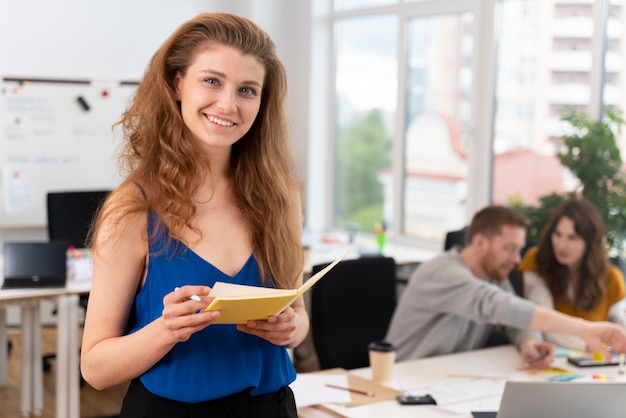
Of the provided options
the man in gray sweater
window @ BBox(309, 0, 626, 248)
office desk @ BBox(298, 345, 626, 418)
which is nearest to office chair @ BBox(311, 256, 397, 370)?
the man in gray sweater

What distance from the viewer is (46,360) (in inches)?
213

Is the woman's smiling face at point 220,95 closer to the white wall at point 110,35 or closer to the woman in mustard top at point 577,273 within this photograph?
the woman in mustard top at point 577,273

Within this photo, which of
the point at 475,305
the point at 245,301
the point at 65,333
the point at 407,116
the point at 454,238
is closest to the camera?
the point at 245,301

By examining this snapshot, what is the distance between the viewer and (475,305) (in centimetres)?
307

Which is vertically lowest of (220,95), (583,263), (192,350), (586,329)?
(586,329)

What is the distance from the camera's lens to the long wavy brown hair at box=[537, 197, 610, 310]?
353 cm

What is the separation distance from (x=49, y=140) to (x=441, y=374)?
4171 mm

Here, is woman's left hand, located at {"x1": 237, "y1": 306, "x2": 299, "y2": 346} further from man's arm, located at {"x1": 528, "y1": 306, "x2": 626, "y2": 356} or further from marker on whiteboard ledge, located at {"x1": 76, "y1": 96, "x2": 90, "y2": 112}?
marker on whiteboard ledge, located at {"x1": 76, "y1": 96, "x2": 90, "y2": 112}

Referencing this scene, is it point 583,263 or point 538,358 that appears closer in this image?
point 538,358

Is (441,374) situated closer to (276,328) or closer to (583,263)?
(583,263)

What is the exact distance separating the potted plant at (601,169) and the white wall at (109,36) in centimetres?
224

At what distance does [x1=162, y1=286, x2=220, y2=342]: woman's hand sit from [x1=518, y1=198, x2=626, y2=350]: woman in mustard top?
2.37m

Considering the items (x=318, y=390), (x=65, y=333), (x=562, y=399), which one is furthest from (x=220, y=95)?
(x=65, y=333)

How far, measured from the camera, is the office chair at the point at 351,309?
3.29 meters
